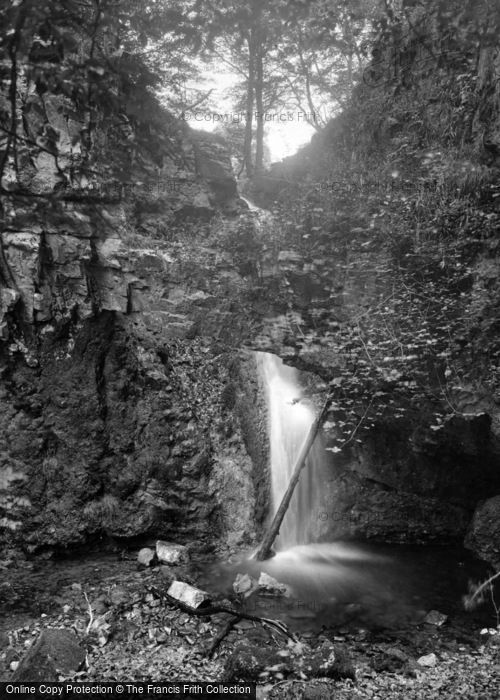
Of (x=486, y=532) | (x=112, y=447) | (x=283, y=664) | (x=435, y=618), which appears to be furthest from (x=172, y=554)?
(x=486, y=532)

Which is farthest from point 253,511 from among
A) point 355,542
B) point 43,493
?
point 43,493

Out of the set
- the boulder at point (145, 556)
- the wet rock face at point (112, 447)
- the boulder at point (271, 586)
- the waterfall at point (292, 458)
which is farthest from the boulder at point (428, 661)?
the boulder at point (145, 556)

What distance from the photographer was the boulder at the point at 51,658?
4961 mm

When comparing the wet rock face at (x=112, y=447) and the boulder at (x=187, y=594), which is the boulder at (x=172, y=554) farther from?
the boulder at (x=187, y=594)

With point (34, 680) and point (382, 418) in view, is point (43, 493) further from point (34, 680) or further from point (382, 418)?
point (382, 418)

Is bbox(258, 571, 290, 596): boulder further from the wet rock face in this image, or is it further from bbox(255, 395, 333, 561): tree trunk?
the wet rock face

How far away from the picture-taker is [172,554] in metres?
7.80

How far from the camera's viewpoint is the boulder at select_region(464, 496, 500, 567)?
834 cm

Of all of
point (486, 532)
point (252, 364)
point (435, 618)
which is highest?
point (252, 364)

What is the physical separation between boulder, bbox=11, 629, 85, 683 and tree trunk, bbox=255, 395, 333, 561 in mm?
3466

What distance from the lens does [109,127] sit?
3.05 metres

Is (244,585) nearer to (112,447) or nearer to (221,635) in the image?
(221,635)

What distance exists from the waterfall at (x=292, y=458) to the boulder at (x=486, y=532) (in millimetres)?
2812

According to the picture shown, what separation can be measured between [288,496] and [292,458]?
988 millimetres
